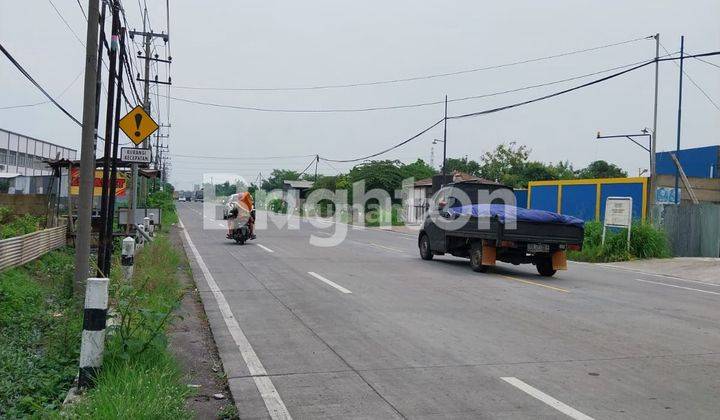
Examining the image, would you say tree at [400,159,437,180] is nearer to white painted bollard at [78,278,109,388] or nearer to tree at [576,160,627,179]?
tree at [576,160,627,179]

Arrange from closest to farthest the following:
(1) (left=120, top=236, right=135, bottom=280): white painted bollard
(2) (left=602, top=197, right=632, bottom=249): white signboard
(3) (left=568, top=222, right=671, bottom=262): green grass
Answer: (1) (left=120, top=236, right=135, bottom=280): white painted bollard → (2) (left=602, top=197, right=632, bottom=249): white signboard → (3) (left=568, top=222, right=671, bottom=262): green grass

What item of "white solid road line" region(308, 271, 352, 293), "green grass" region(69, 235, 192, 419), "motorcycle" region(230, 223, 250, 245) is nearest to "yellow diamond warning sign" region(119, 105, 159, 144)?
"white solid road line" region(308, 271, 352, 293)

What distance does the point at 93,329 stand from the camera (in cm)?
552

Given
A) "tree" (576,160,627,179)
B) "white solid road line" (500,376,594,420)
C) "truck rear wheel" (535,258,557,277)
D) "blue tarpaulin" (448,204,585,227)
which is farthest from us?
"tree" (576,160,627,179)

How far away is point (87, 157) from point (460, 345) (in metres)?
5.59

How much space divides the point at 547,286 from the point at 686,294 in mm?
2984

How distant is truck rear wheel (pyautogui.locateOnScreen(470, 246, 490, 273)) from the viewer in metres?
15.4

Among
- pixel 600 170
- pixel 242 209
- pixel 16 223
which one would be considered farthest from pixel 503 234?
pixel 600 170

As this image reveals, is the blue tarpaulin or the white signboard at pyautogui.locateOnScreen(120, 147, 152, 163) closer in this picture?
the white signboard at pyautogui.locateOnScreen(120, 147, 152, 163)

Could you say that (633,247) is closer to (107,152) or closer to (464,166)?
(107,152)

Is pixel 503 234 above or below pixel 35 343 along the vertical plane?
above

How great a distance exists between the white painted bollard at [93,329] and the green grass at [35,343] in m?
0.30

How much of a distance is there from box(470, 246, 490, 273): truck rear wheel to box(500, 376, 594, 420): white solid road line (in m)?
9.18

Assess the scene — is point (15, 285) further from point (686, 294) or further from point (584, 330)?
point (686, 294)
